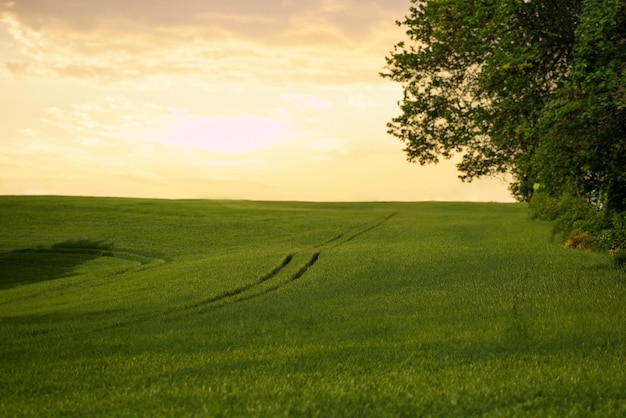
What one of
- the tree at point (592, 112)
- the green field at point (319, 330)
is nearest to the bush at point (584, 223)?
the green field at point (319, 330)

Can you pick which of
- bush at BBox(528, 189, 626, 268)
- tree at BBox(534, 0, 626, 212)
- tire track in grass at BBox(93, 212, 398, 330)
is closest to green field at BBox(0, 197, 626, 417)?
tire track in grass at BBox(93, 212, 398, 330)

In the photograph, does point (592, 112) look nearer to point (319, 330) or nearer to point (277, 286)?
point (319, 330)

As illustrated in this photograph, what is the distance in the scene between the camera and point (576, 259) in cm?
3738

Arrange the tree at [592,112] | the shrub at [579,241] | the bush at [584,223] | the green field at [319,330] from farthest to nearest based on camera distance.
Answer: the shrub at [579,241]
the bush at [584,223]
the tree at [592,112]
the green field at [319,330]

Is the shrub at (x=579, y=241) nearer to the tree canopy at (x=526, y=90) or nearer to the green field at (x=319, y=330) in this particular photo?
the green field at (x=319, y=330)

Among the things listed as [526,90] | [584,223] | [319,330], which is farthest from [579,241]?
[319,330]

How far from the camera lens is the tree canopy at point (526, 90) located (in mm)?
24266

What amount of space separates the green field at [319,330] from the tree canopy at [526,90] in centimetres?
484

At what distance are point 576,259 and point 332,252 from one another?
14.4 metres

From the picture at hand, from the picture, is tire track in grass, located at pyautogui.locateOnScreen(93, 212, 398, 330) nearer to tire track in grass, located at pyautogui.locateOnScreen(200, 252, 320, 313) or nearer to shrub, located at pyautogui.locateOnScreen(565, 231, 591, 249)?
tire track in grass, located at pyautogui.locateOnScreen(200, 252, 320, 313)

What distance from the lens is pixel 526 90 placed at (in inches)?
1080

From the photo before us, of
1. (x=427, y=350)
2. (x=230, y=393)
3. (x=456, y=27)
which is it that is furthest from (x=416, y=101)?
(x=230, y=393)

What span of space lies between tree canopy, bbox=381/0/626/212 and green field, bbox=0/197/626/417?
484 cm

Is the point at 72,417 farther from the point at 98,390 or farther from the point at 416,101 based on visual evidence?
the point at 416,101
